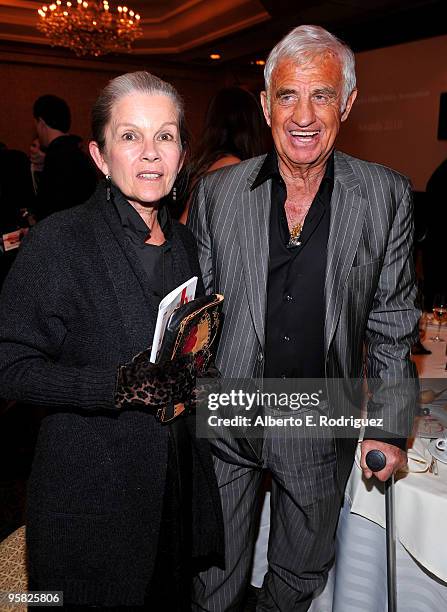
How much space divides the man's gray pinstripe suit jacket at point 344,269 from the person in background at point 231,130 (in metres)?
1.14

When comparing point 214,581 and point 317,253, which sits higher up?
point 317,253

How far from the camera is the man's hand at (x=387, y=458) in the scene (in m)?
1.54

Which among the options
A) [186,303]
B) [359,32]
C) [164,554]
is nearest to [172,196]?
[186,303]

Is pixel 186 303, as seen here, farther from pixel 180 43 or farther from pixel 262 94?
pixel 180 43

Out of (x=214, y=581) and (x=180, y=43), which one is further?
(x=180, y=43)

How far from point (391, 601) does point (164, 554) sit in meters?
0.71

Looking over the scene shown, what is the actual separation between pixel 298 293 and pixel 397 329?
31cm

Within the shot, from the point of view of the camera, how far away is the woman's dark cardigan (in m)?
1.21

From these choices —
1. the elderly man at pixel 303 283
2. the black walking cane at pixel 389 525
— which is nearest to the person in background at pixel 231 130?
the elderly man at pixel 303 283

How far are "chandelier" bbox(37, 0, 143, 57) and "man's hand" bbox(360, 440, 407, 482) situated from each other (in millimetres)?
7620

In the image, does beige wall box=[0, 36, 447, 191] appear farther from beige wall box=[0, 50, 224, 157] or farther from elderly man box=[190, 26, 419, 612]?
elderly man box=[190, 26, 419, 612]

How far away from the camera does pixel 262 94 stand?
179 centimetres

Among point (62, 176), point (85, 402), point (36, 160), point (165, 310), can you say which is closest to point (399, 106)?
point (36, 160)
